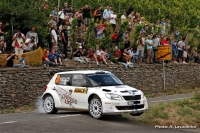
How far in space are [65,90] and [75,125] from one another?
3.05m

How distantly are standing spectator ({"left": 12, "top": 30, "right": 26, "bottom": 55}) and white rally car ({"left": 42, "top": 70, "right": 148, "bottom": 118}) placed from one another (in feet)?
19.1

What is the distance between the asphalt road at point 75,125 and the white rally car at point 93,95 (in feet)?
1.47

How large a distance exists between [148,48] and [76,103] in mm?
15663

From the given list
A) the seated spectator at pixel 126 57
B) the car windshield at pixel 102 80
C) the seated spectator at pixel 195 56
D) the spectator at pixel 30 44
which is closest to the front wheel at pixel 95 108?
the car windshield at pixel 102 80

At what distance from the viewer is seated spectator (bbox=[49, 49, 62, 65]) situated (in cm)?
2786

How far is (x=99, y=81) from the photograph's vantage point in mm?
19469

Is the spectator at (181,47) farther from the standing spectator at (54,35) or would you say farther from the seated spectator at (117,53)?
the standing spectator at (54,35)

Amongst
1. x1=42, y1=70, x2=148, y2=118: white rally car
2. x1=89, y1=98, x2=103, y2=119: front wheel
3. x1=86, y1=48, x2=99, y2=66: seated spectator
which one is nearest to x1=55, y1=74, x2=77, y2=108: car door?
x1=42, y1=70, x2=148, y2=118: white rally car

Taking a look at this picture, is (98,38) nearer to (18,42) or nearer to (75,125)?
(18,42)

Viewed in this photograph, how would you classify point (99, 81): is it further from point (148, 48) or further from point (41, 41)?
point (148, 48)

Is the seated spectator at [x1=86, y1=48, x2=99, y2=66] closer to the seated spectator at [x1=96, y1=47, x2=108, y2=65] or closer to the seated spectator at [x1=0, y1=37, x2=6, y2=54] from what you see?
the seated spectator at [x1=96, y1=47, x2=108, y2=65]

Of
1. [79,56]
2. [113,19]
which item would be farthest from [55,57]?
[113,19]

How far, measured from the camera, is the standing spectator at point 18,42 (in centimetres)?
2620

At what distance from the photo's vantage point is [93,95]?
1875 centimetres
